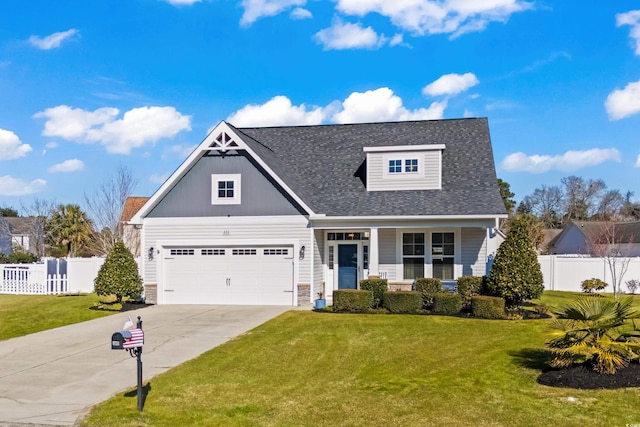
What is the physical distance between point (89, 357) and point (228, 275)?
8799mm

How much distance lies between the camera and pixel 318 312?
1759 centimetres

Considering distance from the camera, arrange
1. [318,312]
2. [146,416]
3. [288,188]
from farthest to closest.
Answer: [288,188] < [318,312] < [146,416]

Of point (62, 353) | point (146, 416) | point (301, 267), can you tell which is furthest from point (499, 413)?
point (301, 267)

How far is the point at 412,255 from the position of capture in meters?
20.3

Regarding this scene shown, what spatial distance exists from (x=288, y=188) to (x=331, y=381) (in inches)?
425

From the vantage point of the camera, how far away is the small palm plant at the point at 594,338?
355 inches

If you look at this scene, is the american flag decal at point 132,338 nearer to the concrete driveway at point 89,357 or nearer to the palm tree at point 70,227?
the concrete driveway at point 89,357

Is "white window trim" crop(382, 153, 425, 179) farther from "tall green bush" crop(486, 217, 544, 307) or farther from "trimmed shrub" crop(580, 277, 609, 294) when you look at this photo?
"trimmed shrub" crop(580, 277, 609, 294)

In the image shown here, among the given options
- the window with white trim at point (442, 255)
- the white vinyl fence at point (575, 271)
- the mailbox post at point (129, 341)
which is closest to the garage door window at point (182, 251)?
the window with white trim at point (442, 255)

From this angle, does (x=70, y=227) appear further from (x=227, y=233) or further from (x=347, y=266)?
(x=347, y=266)

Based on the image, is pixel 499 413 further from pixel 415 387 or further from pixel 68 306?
pixel 68 306

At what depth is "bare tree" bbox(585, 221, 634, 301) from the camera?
24.6 metres

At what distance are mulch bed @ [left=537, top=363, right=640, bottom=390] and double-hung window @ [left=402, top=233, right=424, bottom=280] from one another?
427 inches

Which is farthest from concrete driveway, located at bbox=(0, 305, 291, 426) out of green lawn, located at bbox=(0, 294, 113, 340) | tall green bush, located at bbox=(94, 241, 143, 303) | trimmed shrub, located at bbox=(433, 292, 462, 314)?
trimmed shrub, located at bbox=(433, 292, 462, 314)
